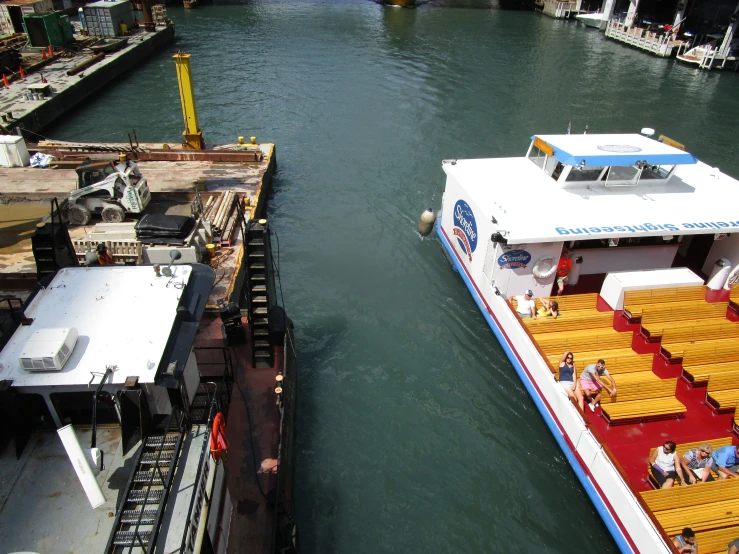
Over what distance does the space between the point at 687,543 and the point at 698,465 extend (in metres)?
2.18

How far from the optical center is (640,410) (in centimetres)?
1263

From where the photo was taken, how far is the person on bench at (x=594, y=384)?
505 inches

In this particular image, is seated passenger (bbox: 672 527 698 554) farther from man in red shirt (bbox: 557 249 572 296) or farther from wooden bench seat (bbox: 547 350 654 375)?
man in red shirt (bbox: 557 249 572 296)

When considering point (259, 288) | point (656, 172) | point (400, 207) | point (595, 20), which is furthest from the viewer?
point (595, 20)

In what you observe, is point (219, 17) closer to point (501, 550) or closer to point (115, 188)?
point (115, 188)

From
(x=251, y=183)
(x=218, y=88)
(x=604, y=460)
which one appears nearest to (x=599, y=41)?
(x=218, y=88)

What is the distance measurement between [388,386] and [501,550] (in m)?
5.26

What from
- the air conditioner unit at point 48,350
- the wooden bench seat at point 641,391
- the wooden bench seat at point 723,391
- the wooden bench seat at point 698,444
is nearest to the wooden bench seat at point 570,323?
the wooden bench seat at point 641,391

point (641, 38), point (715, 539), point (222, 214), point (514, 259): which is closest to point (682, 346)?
point (514, 259)

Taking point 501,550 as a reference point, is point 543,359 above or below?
above

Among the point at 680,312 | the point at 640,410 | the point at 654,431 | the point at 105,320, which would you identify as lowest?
the point at 654,431

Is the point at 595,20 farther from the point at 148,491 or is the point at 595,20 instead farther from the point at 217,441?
the point at 148,491

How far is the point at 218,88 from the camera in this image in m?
40.4

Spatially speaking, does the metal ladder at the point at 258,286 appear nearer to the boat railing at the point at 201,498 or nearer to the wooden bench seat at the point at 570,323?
the boat railing at the point at 201,498
